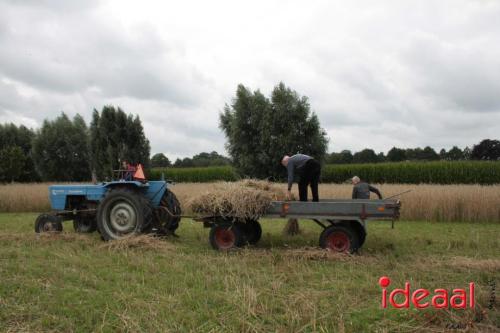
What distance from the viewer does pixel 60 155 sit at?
1303 inches

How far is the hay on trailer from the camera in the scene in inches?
301

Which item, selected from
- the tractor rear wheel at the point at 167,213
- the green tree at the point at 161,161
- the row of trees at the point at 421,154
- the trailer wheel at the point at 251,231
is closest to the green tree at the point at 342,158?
the row of trees at the point at 421,154

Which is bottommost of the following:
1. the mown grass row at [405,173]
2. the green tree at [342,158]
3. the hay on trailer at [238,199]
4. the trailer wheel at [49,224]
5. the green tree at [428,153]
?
the trailer wheel at [49,224]

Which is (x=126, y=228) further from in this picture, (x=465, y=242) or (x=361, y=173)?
(x=361, y=173)

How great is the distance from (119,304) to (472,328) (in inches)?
137

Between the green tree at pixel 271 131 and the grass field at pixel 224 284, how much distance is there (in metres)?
6.25

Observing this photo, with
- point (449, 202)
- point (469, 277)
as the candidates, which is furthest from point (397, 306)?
point (449, 202)

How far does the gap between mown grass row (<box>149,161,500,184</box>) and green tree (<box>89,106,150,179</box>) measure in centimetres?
266

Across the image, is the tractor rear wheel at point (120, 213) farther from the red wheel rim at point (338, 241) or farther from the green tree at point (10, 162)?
the green tree at point (10, 162)

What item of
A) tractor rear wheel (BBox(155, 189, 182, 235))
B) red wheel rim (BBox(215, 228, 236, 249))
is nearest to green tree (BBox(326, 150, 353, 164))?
tractor rear wheel (BBox(155, 189, 182, 235))

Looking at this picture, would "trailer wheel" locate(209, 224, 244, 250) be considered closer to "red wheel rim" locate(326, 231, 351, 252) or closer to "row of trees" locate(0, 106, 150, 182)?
"red wheel rim" locate(326, 231, 351, 252)

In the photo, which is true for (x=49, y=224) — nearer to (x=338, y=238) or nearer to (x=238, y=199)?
(x=238, y=199)

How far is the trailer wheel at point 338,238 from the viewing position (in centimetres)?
739

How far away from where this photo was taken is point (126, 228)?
8.84 m
